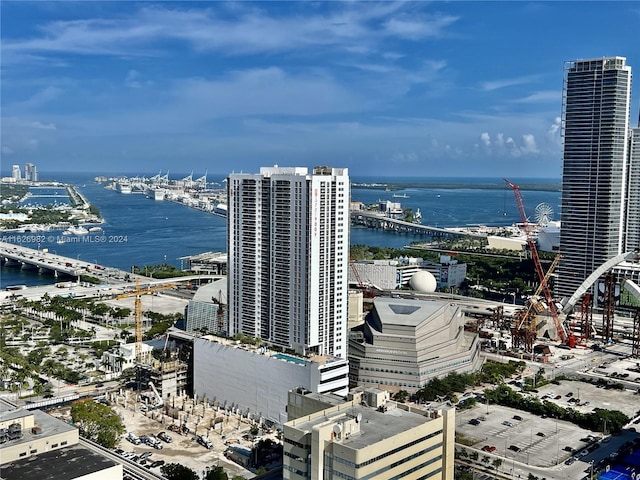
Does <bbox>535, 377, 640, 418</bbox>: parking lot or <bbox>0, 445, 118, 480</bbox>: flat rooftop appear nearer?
<bbox>0, 445, 118, 480</bbox>: flat rooftop

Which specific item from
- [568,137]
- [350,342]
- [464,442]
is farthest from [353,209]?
[464,442]

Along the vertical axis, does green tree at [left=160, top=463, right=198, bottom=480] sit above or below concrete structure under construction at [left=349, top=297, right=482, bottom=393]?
below

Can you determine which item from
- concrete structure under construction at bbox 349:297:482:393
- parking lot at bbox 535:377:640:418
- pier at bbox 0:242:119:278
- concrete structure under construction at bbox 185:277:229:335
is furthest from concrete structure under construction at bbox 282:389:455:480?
pier at bbox 0:242:119:278

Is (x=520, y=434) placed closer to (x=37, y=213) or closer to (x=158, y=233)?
Answer: (x=158, y=233)

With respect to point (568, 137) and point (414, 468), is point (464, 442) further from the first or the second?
point (568, 137)

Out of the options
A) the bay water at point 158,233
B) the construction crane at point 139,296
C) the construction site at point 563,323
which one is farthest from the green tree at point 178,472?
the bay water at point 158,233

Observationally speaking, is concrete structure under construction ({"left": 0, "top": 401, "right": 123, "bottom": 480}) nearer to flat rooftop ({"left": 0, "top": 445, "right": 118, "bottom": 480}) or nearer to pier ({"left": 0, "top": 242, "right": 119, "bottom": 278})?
flat rooftop ({"left": 0, "top": 445, "right": 118, "bottom": 480})
